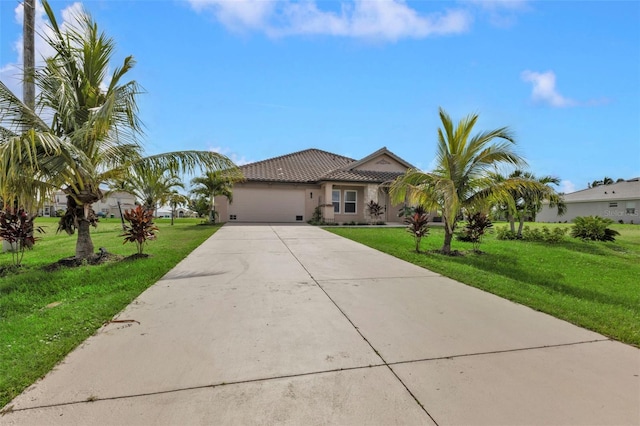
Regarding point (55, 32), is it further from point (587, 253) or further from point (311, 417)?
point (587, 253)

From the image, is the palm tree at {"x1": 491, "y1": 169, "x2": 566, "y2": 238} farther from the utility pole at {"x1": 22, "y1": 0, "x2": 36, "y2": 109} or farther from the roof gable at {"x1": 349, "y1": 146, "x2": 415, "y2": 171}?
the utility pole at {"x1": 22, "y1": 0, "x2": 36, "y2": 109}

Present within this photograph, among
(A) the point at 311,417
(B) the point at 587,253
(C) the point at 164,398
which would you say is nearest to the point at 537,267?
(B) the point at 587,253

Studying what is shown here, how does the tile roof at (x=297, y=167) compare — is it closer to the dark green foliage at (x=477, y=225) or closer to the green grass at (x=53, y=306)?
the dark green foliage at (x=477, y=225)

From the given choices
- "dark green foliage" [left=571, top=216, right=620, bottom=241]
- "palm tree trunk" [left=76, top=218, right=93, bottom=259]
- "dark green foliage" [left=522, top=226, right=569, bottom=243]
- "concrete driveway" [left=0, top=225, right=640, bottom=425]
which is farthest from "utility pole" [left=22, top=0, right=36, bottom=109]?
"dark green foliage" [left=571, top=216, right=620, bottom=241]

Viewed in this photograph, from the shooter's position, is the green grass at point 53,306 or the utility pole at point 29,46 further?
the utility pole at point 29,46

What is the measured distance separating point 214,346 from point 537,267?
8.83 meters

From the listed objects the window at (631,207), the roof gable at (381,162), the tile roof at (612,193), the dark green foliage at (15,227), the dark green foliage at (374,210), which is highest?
the roof gable at (381,162)

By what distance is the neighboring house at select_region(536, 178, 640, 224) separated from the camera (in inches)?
1246

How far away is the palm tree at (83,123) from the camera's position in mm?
6902

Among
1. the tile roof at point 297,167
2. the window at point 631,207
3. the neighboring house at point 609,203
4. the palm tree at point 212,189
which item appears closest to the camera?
the palm tree at point 212,189

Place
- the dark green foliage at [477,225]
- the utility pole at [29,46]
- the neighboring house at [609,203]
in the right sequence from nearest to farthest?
the utility pole at [29,46] < the dark green foliage at [477,225] < the neighboring house at [609,203]

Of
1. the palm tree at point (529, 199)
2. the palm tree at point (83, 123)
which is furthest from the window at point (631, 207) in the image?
→ the palm tree at point (83, 123)

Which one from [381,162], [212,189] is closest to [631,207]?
[381,162]

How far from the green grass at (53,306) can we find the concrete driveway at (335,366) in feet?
0.69
